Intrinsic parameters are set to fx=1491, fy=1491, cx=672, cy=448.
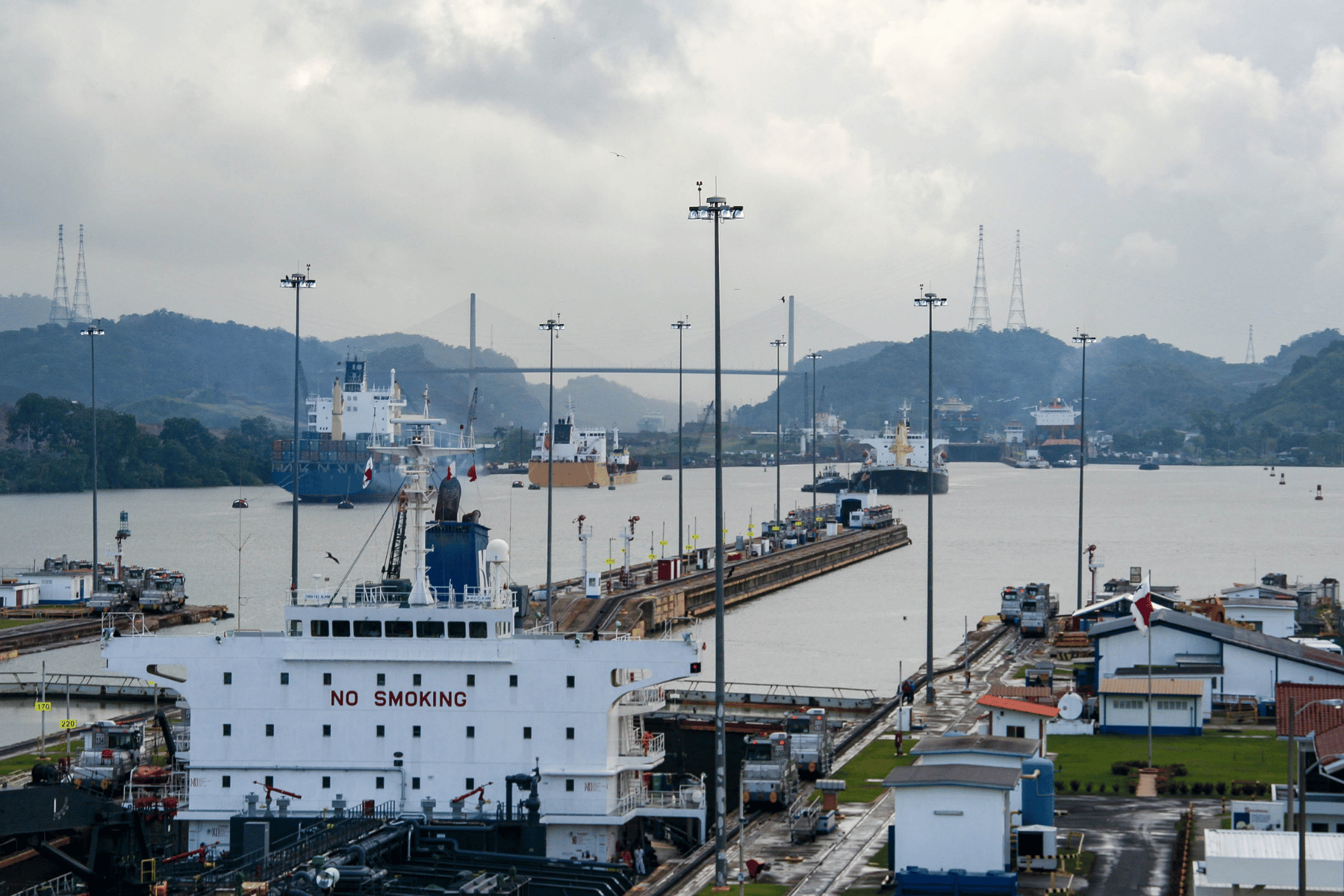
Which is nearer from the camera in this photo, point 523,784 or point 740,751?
point 523,784

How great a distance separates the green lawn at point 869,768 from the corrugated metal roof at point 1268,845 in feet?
32.2

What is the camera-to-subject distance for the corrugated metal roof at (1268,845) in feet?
66.7

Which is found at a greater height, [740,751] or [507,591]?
[507,591]

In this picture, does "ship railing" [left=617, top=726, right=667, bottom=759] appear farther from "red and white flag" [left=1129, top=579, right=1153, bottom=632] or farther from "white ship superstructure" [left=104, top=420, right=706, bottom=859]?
"red and white flag" [left=1129, top=579, right=1153, bottom=632]

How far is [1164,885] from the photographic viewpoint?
23.4 metres

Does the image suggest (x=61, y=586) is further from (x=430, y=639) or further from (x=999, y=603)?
(x=430, y=639)

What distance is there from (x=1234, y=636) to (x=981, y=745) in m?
18.3

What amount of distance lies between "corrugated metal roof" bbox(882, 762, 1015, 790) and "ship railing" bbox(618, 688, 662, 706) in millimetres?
5151

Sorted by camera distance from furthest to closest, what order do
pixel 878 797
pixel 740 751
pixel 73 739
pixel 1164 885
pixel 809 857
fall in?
pixel 73 739 → pixel 740 751 → pixel 878 797 → pixel 809 857 → pixel 1164 885

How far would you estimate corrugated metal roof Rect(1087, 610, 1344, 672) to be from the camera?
132 ft

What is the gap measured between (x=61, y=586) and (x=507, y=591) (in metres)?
52.0

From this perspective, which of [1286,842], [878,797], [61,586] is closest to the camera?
[1286,842]

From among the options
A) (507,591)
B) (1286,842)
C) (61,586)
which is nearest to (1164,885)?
(1286,842)

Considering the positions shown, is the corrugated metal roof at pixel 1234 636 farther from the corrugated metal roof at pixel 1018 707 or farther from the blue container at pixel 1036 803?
the blue container at pixel 1036 803
